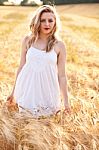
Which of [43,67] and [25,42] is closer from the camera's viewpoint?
[43,67]

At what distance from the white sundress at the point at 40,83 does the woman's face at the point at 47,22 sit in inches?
8.5

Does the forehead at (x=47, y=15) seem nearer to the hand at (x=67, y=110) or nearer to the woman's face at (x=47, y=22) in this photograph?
the woman's face at (x=47, y=22)

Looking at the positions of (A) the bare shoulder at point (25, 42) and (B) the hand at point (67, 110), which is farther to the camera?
(A) the bare shoulder at point (25, 42)

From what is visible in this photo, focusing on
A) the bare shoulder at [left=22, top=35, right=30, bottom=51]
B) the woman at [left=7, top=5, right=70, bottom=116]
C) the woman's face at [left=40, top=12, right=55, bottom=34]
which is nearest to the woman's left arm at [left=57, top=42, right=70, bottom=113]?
the woman at [left=7, top=5, right=70, bottom=116]

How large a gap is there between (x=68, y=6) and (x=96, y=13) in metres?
6.86

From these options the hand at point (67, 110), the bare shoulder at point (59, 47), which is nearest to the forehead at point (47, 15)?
the bare shoulder at point (59, 47)

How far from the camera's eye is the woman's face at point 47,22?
16.3ft

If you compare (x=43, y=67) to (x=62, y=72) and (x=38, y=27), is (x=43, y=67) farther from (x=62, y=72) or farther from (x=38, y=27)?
(x=38, y=27)

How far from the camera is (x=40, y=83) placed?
5055 mm

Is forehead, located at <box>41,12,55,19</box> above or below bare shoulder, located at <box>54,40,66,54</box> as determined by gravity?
above

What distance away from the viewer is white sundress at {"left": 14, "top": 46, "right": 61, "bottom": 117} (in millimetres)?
5023

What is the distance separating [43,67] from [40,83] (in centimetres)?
17

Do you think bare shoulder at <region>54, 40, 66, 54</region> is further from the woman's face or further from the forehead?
the forehead

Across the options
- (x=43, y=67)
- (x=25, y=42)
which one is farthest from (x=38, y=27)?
(x=43, y=67)
